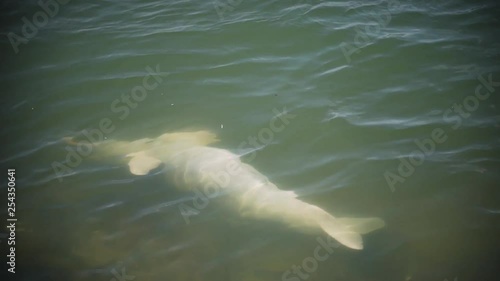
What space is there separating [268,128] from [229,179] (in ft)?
4.24

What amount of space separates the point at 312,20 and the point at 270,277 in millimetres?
6964

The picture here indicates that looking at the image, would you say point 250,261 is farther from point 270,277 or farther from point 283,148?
point 283,148

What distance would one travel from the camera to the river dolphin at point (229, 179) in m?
5.25

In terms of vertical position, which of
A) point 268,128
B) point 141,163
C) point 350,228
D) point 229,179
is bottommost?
point 350,228

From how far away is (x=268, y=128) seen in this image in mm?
6941

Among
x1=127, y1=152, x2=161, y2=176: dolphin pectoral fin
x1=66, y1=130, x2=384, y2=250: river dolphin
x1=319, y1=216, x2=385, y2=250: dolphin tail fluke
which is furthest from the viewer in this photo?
x1=127, y1=152, x2=161, y2=176: dolphin pectoral fin

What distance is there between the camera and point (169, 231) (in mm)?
5496

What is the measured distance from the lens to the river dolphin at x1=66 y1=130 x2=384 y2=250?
17.2 feet

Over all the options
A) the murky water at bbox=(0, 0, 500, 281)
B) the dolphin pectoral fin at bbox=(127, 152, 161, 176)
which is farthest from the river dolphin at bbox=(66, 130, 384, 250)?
the murky water at bbox=(0, 0, 500, 281)

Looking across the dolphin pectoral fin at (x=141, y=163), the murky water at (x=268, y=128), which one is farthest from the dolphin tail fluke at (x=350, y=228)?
the dolphin pectoral fin at (x=141, y=163)

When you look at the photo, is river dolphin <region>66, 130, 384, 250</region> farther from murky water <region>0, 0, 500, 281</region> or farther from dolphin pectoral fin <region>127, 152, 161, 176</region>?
murky water <region>0, 0, 500, 281</region>

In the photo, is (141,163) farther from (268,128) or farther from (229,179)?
(268,128)

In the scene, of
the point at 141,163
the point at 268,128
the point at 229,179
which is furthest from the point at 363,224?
the point at 141,163

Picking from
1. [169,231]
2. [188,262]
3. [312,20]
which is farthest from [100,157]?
[312,20]
